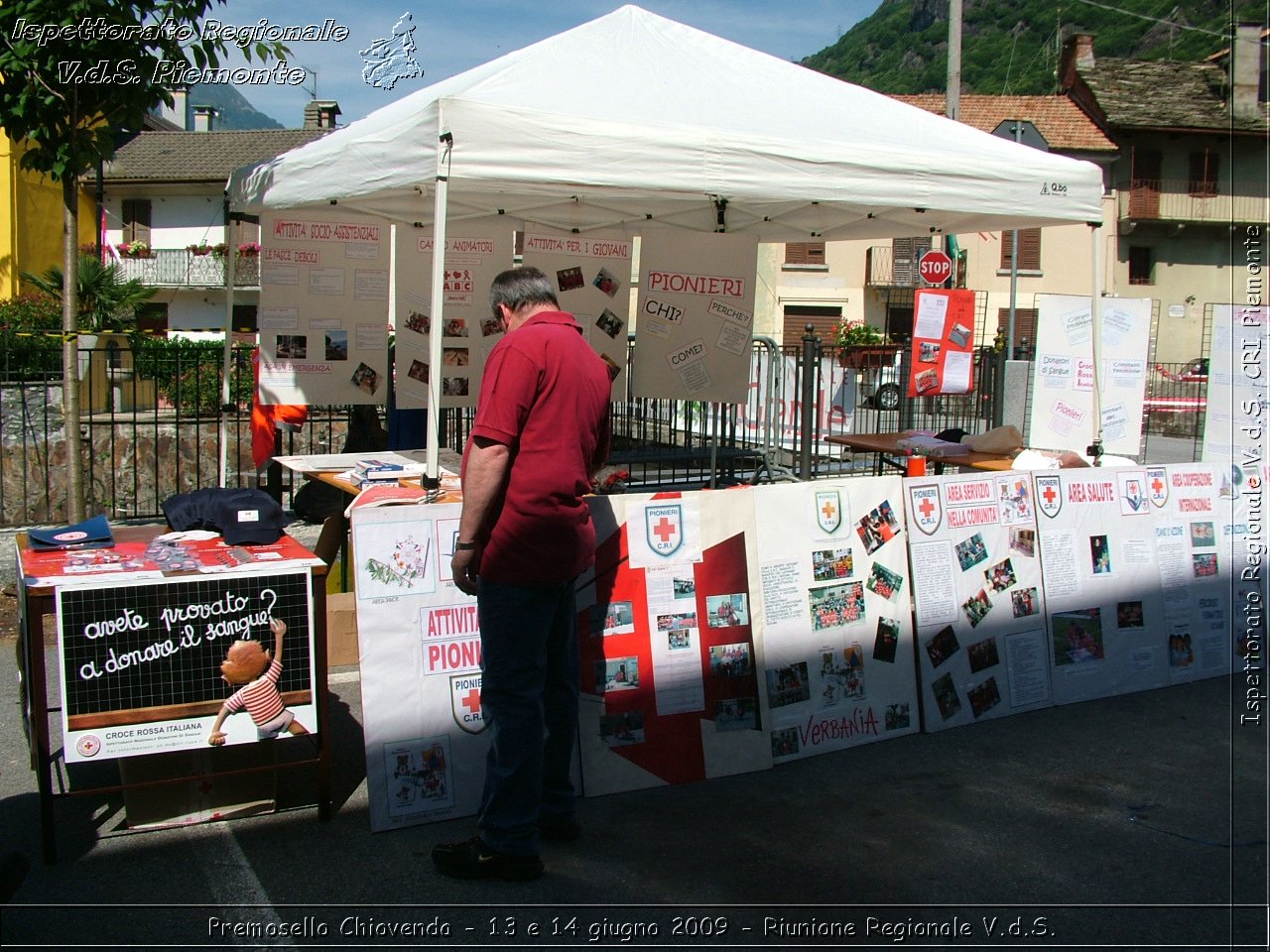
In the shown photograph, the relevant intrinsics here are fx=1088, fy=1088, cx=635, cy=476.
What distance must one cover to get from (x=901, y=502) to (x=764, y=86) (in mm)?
2700

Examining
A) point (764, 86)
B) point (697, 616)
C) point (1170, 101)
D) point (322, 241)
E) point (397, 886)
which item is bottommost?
point (397, 886)

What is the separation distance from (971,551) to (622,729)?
1.96 m

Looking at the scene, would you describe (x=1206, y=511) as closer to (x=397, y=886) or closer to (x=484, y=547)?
(x=484, y=547)

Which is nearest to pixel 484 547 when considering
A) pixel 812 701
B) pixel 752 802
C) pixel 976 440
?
pixel 752 802

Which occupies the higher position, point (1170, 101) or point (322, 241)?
point (1170, 101)

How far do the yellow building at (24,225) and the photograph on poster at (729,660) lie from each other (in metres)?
24.1

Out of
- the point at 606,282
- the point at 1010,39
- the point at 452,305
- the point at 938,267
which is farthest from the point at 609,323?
the point at 1010,39

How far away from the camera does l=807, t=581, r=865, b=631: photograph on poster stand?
471 centimetres

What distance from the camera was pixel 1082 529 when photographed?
18.0ft

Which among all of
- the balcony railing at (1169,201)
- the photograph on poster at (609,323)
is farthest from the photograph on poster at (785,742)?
the balcony railing at (1169,201)

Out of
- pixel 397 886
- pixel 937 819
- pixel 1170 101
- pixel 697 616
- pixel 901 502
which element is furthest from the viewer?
pixel 1170 101

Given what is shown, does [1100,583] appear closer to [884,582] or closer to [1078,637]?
[1078,637]

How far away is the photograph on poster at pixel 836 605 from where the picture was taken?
185 inches

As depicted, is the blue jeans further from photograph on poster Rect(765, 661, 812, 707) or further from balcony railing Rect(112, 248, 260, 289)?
balcony railing Rect(112, 248, 260, 289)
